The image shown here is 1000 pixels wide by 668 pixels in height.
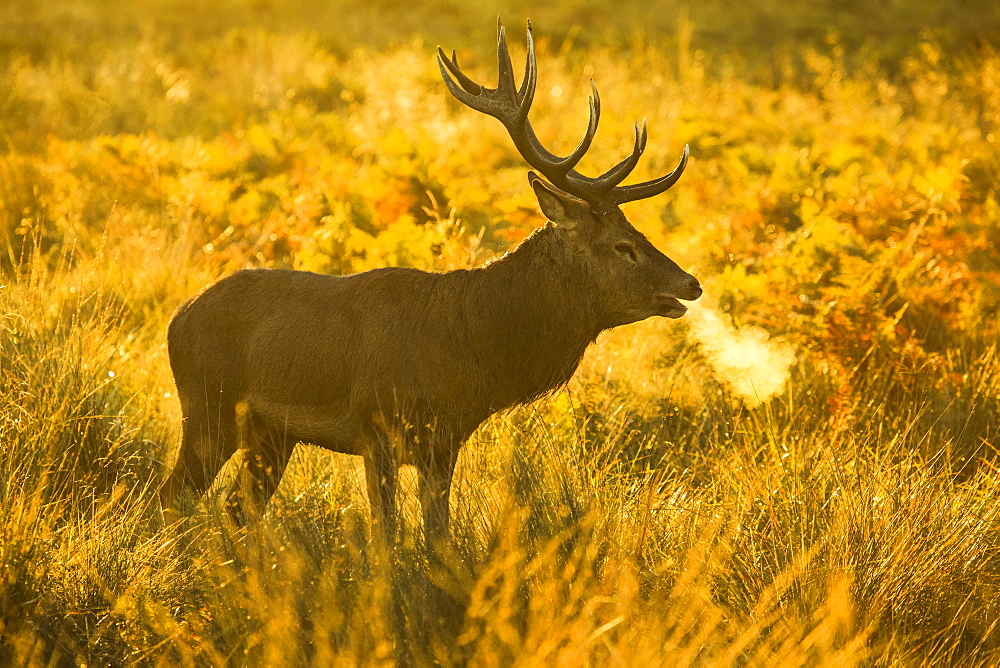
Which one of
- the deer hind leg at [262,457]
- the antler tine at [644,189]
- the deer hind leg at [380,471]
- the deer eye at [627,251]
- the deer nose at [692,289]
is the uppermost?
the antler tine at [644,189]

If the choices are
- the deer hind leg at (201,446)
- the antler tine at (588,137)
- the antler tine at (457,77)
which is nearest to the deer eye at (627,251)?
the antler tine at (588,137)

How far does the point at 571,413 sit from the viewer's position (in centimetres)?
598

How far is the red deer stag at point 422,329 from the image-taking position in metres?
4.94

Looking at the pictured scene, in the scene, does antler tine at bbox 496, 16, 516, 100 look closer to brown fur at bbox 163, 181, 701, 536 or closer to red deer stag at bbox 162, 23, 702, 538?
red deer stag at bbox 162, 23, 702, 538

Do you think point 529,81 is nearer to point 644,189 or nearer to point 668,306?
point 644,189

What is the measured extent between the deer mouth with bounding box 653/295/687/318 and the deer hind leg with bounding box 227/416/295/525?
201 centimetres

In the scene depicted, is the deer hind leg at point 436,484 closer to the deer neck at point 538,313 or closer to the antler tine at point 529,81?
the deer neck at point 538,313

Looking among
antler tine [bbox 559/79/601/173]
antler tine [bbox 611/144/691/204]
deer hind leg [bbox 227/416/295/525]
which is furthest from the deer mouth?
deer hind leg [bbox 227/416/295/525]

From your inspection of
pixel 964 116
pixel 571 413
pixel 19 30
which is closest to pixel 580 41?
pixel 964 116

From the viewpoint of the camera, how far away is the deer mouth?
5.19 m

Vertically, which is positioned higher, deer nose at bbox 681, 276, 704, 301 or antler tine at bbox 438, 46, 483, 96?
antler tine at bbox 438, 46, 483, 96

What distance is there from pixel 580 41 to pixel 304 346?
22.9 m

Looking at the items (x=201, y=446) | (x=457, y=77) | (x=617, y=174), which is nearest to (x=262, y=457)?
(x=201, y=446)

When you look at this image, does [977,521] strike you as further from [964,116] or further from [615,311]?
[964,116]
